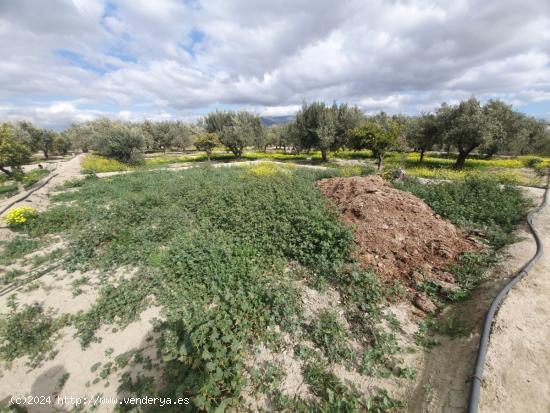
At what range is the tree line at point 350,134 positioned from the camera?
18141 mm

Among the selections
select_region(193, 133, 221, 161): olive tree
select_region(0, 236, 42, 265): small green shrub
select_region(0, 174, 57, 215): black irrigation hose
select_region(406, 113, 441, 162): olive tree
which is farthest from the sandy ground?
select_region(406, 113, 441, 162): olive tree

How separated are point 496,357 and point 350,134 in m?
22.1

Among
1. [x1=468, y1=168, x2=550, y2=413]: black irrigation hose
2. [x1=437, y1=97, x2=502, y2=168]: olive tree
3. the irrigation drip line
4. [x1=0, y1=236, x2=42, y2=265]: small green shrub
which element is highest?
[x1=437, y1=97, x2=502, y2=168]: olive tree

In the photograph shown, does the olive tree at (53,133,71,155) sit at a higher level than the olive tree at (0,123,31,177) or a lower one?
lower

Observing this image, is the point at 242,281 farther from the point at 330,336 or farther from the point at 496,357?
the point at 496,357

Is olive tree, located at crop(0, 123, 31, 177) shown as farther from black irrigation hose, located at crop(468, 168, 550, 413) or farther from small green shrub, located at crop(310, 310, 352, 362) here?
black irrigation hose, located at crop(468, 168, 550, 413)

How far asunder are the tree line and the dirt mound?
1294cm

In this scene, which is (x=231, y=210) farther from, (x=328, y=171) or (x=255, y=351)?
(x=328, y=171)

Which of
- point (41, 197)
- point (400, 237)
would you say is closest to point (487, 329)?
point (400, 237)

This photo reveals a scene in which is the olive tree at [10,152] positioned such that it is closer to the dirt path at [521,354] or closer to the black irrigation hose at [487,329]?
the black irrigation hose at [487,329]

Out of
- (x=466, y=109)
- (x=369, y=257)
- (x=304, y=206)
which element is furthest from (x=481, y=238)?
(x=466, y=109)

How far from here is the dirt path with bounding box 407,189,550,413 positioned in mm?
2654

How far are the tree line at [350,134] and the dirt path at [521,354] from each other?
16.6 metres

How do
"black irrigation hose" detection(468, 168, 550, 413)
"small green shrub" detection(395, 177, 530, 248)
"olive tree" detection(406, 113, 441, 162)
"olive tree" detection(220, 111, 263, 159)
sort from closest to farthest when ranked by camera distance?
"black irrigation hose" detection(468, 168, 550, 413) < "small green shrub" detection(395, 177, 530, 248) < "olive tree" detection(406, 113, 441, 162) < "olive tree" detection(220, 111, 263, 159)
